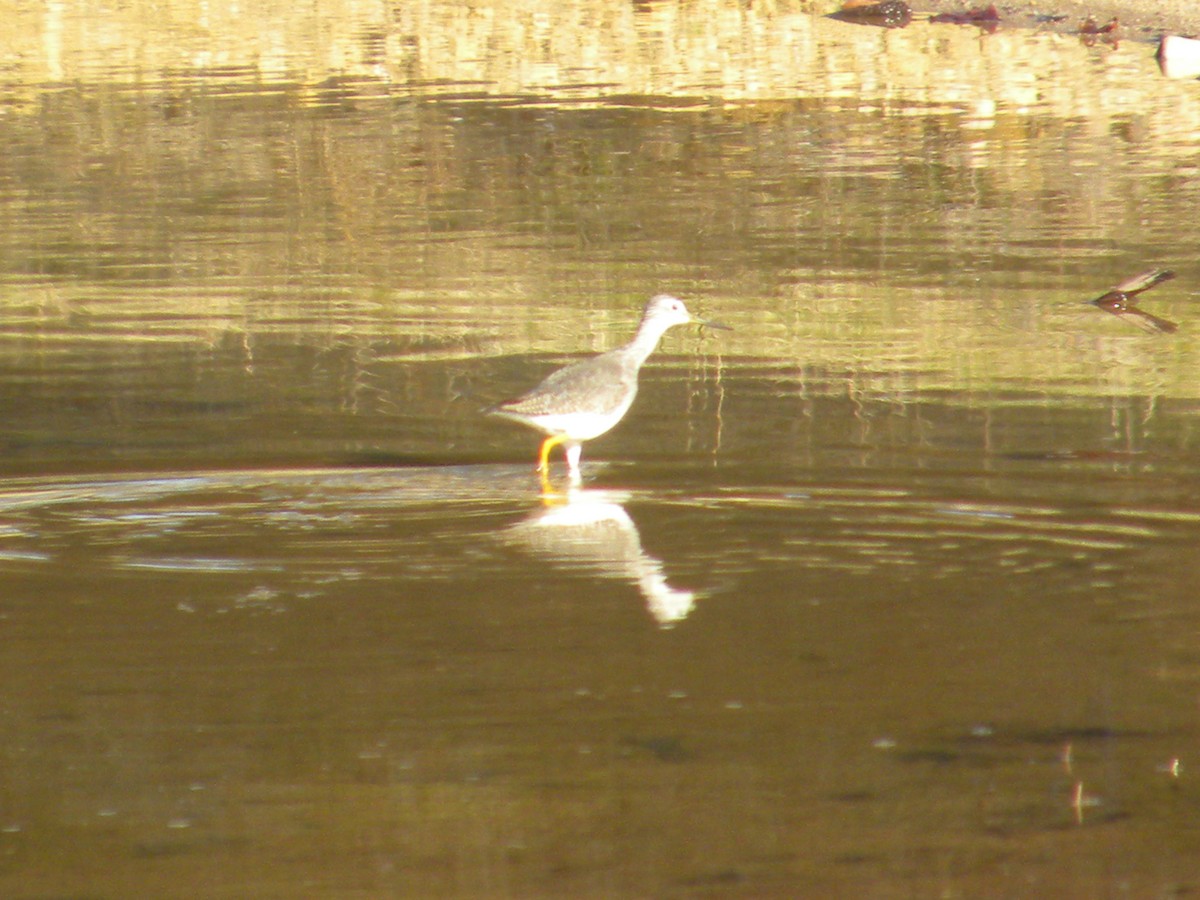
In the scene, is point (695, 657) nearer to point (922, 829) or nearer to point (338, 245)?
point (922, 829)

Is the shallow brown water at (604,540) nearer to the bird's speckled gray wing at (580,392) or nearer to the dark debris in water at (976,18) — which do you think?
the bird's speckled gray wing at (580,392)

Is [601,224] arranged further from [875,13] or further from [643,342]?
[875,13]

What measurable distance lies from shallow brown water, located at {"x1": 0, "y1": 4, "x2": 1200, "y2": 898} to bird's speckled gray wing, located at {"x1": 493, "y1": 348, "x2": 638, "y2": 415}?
390 millimetres

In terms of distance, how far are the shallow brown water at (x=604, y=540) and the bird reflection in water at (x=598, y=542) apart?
3cm

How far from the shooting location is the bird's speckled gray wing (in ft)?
35.0

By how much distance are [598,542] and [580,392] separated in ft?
4.64

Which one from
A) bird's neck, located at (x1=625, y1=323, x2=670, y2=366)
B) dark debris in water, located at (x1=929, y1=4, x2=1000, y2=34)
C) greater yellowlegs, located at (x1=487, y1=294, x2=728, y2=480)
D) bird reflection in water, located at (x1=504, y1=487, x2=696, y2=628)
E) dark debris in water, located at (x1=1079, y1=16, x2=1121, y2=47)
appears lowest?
bird reflection in water, located at (x1=504, y1=487, x2=696, y2=628)

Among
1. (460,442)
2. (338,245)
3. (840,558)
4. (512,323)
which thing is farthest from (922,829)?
(338,245)

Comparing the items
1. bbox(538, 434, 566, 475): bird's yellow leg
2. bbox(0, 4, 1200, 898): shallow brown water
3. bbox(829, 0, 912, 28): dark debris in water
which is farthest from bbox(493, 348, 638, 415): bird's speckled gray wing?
bbox(829, 0, 912, 28): dark debris in water

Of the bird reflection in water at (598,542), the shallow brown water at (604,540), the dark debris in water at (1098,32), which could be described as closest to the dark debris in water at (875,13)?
the dark debris in water at (1098,32)

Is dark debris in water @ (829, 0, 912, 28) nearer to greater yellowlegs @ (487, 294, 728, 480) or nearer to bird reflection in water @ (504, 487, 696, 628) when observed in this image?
greater yellowlegs @ (487, 294, 728, 480)

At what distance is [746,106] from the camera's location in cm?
2630

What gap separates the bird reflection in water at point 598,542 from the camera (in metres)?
8.67

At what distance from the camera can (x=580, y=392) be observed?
1072 centimetres
